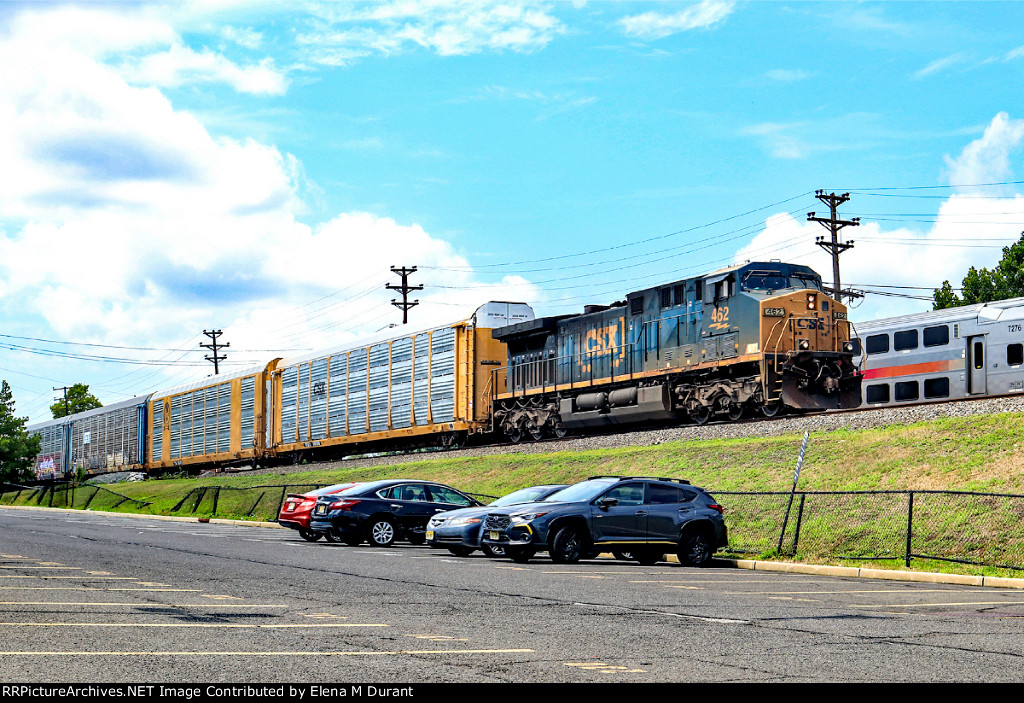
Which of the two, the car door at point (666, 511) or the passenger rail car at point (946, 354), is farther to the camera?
the passenger rail car at point (946, 354)

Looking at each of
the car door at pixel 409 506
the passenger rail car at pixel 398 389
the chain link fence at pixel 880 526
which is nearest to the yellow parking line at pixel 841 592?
the chain link fence at pixel 880 526

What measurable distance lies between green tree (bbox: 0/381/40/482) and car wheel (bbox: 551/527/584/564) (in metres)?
55.5

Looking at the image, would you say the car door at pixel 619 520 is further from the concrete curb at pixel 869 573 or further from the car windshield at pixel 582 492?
the concrete curb at pixel 869 573

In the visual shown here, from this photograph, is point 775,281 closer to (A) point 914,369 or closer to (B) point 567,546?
(A) point 914,369

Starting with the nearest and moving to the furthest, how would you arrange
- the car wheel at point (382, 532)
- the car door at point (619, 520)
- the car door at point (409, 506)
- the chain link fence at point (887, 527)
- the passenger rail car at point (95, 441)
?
the chain link fence at point (887, 527) → the car door at point (619, 520) → the car wheel at point (382, 532) → the car door at point (409, 506) → the passenger rail car at point (95, 441)

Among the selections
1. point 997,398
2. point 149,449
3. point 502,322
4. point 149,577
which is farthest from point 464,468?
point 149,449

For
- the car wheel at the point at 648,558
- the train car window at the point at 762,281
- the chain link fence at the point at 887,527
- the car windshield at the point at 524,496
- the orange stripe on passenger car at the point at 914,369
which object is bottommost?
the car wheel at the point at 648,558

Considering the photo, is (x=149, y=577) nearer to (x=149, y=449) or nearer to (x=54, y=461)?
(x=149, y=449)

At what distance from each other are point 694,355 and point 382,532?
11.1m

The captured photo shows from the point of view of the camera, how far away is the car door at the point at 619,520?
18578 millimetres

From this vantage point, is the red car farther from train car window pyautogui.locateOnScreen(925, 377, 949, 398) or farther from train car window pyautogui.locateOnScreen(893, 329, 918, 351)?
train car window pyautogui.locateOnScreen(893, 329, 918, 351)

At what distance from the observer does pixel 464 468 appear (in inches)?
1309

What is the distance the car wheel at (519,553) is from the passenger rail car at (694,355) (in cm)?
1080

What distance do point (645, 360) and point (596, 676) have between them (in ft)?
79.3
